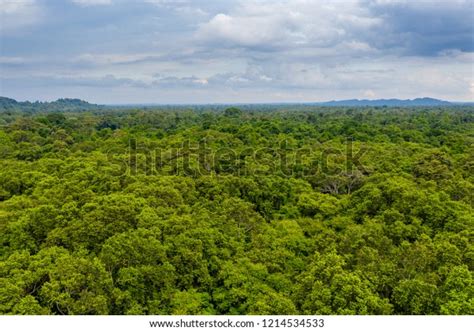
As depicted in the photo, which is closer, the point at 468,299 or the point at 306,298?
the point at 468,299

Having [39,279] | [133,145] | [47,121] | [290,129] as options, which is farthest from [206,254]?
[47,121]

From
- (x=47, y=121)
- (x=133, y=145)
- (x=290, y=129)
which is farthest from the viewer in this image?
(x=47, y=121)

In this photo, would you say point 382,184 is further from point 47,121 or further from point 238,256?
point 47,121

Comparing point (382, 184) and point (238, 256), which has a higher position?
point (382, 184)

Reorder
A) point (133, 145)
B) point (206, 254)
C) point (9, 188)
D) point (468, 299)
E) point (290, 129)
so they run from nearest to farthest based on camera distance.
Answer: point (468, 299)
point (206, 254)
point (9, 188)
point (133, 145)
point (290, 129)

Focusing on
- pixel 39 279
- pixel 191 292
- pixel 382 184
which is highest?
pixel 382 184

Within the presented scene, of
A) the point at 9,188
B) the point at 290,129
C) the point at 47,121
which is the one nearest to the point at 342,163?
the point at 9,188
